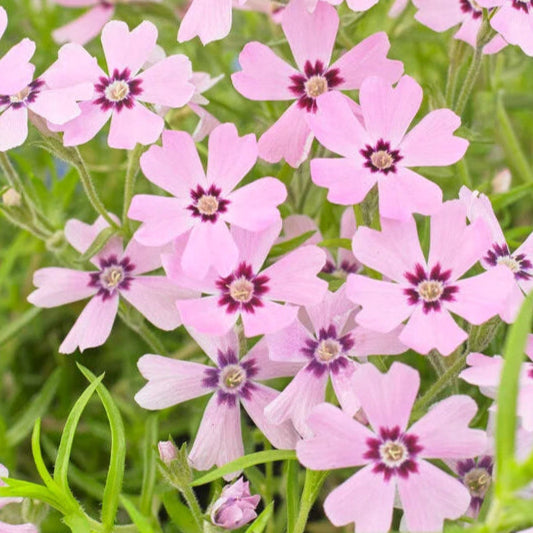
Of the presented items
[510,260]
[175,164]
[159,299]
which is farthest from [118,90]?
[510,260]

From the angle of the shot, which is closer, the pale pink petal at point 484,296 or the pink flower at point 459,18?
the pale pink petal at point 484,296

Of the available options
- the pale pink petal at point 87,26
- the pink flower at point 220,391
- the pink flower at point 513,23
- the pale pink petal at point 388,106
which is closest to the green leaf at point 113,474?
the pink flower at point 220,391

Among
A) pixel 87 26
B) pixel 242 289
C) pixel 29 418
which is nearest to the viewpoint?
pixel 242 289

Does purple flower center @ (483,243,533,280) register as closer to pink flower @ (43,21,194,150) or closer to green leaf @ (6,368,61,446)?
pink flower @ (43,21,194,150)

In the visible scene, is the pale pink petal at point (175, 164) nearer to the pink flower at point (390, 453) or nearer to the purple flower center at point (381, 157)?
the purple flower center at point (381, 157)

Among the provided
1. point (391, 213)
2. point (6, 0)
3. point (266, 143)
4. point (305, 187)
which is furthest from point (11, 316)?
point (391, 213)

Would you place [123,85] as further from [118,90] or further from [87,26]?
[87,26]
